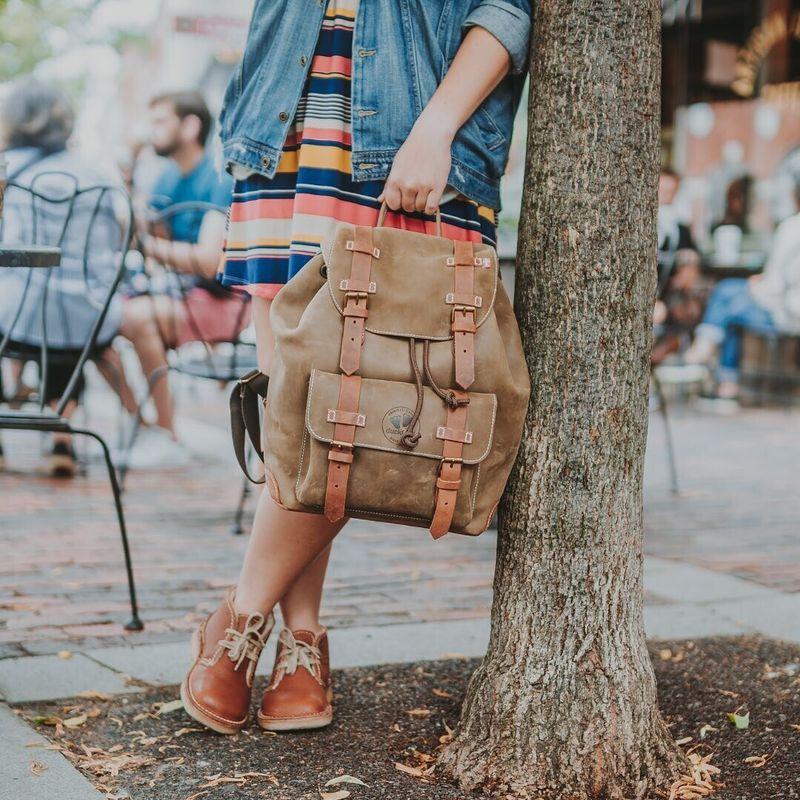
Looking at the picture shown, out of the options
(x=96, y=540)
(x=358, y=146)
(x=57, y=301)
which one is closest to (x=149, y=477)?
(x=57, y=301)

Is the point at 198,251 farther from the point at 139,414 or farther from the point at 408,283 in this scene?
the point at 408,283

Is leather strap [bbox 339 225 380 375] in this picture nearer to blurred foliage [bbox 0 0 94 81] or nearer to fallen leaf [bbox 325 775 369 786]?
fallen leaf [bbox 325 775 369 786]

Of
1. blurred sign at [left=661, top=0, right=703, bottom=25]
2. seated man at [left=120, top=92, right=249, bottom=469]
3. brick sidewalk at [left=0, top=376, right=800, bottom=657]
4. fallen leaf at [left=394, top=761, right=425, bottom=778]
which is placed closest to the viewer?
fallen leaf at [left=394, top=761, right=425, bottom=778]

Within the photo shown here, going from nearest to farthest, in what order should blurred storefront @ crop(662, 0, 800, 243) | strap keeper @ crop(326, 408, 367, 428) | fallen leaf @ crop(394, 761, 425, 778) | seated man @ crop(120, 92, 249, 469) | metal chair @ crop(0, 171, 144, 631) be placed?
strap keeper @ crop(326, 408, 367, 428) < fallen leaf @ crop(394, 761, 425, 778) < metal chair @ crop(0, 171, 144, 631) < seated man @ crop(120, 92, 249, 469) < blurred storefront @ crop(662, 0, 800, 243)

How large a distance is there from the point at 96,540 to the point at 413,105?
8.18 feet

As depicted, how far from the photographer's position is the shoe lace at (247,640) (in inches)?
89.7

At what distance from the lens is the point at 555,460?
206 centimetres

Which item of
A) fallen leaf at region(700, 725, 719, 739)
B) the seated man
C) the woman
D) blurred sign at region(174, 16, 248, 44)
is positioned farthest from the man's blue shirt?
fallen leaf at region(700, 725, 719, 739)

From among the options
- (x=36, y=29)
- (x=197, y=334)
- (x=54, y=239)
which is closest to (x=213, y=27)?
(x=54, y=239)

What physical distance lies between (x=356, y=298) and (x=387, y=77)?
1.51 feet

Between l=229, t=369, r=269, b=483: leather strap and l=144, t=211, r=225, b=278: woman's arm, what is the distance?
3.25 meters

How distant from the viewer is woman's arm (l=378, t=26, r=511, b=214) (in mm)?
2021

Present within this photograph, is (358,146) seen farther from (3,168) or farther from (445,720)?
(445,720)

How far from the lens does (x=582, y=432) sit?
2.05 meters
